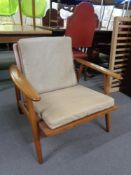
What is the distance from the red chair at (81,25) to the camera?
2.33m

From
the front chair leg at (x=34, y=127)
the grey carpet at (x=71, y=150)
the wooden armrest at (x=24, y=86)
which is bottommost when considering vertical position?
the grey carpet at (x=71, y=150)

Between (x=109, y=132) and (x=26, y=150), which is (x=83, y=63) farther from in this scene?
(x=26, y=150)

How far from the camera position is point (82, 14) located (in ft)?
7.73

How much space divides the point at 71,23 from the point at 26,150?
1.64m

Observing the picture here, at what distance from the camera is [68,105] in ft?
4.44

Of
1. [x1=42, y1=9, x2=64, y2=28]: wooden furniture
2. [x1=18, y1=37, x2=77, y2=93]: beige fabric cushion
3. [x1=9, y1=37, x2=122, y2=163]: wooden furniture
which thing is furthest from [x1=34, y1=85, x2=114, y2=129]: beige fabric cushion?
[x1=42, y1=9, x2=64, y2=28]: wooden furniture

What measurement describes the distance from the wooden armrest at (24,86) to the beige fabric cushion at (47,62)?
0.15 m

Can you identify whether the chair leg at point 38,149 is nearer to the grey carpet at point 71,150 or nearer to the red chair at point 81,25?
the grey carpet at point 71,150

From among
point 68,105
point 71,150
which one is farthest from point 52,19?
point 71,150

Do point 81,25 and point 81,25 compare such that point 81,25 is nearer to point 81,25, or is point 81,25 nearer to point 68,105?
point 81,25

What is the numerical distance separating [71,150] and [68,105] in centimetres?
41

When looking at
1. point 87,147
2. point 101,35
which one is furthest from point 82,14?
point 87,147

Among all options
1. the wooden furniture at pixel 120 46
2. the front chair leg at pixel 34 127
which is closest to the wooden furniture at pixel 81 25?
the wooden furniture at pixel 120 46

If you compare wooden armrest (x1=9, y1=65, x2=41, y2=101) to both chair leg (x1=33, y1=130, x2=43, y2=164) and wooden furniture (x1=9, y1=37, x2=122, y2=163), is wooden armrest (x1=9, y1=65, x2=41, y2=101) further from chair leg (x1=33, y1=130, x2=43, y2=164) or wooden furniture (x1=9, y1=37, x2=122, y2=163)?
chair leg (x1=33, y1=130, x2=43, y2=164)
